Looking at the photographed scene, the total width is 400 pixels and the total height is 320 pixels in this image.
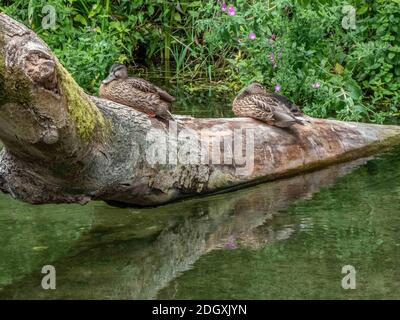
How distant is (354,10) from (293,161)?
299 centimetres

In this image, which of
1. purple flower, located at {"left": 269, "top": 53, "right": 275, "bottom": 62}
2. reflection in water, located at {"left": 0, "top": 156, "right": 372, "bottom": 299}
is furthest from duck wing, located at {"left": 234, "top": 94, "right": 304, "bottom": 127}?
purple flower, located at {"left": 269, "top": 53, "right": 275, "bottom": 62}

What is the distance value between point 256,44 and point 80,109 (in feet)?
14.5

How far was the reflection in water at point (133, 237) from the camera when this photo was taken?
6.17m

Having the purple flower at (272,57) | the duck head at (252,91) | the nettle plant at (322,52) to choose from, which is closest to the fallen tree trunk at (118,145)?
the duck head at (252,91)

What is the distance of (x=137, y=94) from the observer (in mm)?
8234

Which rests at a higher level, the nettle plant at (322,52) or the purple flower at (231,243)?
the nettle plant at (322,52)

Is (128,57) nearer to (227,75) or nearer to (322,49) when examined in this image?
(227,75)

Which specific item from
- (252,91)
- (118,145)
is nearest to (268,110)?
(252,91)

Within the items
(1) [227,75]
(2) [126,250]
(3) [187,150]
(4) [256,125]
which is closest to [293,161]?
(4) [256,125]

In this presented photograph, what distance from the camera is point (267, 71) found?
10.9 metres

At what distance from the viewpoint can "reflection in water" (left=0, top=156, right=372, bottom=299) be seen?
6.17 m

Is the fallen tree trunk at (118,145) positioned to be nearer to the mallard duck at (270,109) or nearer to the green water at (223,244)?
the mallard duck at (270,109)

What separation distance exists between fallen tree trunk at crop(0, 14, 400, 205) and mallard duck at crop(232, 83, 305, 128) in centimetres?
9

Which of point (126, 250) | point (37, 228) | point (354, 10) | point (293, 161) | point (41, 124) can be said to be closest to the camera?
point (41, 124)
